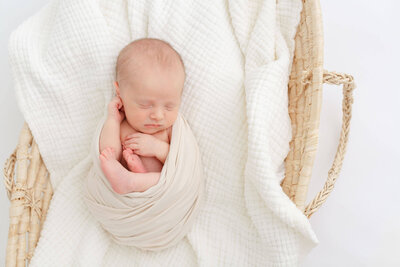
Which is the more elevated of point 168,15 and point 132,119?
point 168,15

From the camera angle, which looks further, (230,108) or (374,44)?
(374,44)

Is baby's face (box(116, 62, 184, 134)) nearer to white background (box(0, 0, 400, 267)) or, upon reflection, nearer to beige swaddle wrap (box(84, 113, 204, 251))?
beige swaddle wrap (box(84, 113, 204, 251))

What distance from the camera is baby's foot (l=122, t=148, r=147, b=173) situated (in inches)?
49.1

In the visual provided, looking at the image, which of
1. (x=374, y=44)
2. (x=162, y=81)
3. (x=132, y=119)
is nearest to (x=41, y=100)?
(x=132, y=119)

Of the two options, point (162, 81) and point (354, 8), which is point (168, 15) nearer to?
point (162, 81)

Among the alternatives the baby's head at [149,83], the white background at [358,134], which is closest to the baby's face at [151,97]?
the baby's head at [149,83]

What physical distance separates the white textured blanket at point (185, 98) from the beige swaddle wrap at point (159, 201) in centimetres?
7

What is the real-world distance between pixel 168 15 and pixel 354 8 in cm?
75

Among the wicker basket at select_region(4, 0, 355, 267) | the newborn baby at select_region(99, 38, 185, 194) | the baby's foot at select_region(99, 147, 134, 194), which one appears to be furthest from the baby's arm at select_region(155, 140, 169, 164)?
the wicker basket at select_region(4, 0, 355, 267)

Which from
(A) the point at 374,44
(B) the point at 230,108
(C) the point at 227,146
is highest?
(A) the point at 374,44

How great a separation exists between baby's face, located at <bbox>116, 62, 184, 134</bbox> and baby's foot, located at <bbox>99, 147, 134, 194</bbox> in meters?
0.13

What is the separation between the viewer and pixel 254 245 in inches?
50.5

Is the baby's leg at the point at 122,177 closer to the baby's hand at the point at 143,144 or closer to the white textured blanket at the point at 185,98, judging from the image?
the baby's hand at the point at 143,144

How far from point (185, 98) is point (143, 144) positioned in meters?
0.22
